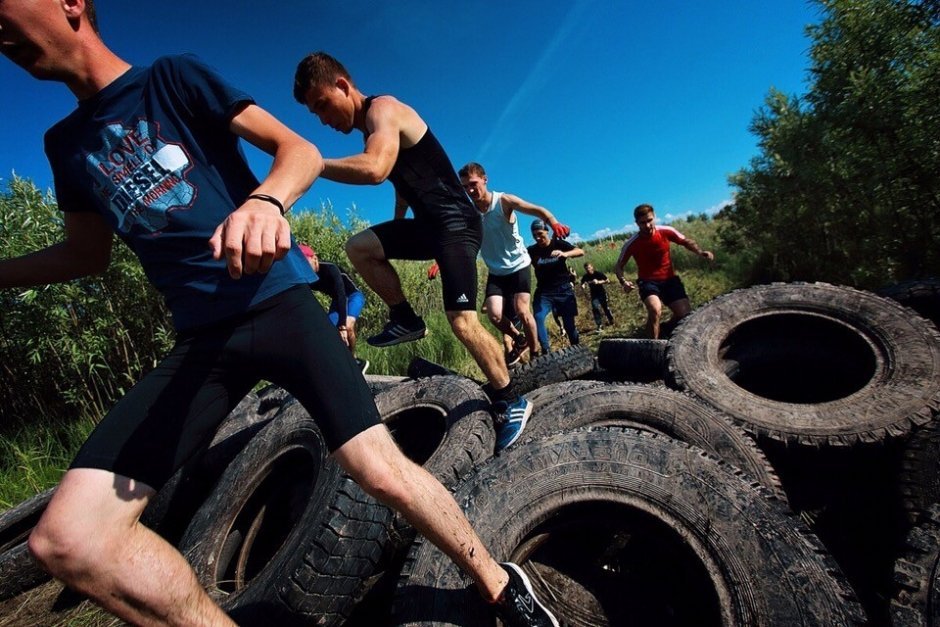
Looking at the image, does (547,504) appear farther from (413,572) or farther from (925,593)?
(925,593)

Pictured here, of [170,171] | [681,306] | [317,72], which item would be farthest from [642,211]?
[170,171]

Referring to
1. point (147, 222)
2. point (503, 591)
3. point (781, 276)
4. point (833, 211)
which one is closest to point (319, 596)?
point (503, 591)

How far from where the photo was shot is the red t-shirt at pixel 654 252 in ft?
20.8

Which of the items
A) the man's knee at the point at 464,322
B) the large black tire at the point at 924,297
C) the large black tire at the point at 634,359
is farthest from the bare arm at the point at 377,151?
the large black tire at the point at 924,297

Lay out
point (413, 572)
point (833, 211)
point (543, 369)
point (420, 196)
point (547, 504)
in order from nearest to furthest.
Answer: point (413, 572)
point (547, 504)
point (420, 196)
point (543, 369)
point (833, 211)

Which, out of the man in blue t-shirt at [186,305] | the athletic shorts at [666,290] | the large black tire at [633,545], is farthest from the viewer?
the athletic shorts at [666,290]

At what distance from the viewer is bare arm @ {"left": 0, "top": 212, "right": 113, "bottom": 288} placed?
178 centimetres

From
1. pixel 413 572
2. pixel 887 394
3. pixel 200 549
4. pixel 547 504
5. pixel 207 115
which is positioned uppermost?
pixel 887 394

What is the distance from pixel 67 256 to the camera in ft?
5.99

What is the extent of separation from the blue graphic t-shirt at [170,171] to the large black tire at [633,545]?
127 centimetres

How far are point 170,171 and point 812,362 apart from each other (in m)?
4.62

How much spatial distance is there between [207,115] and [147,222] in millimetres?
435

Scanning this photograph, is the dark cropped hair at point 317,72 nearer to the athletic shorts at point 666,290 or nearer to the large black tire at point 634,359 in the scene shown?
the large black tire at point 634,359

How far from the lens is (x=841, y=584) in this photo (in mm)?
1344
